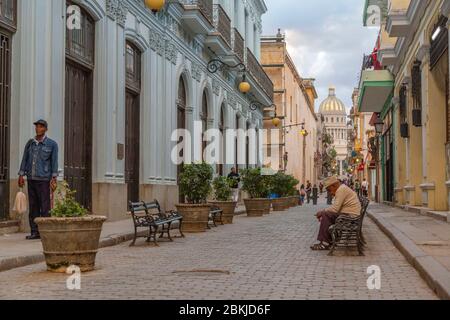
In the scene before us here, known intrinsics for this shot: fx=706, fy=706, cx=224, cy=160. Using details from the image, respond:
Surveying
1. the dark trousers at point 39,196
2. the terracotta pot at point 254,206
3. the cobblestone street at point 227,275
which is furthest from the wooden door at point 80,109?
the terracotta pot at point 254,206

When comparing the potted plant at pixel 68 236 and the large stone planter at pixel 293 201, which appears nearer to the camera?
the potted plant at pixel 68 236

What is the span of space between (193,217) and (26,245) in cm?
563

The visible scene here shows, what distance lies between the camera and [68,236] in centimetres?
852

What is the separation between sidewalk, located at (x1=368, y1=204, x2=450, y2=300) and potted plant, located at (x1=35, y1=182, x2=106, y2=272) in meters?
3.99

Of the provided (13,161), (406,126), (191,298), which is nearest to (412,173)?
(406,126)

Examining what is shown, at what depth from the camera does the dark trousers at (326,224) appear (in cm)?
1130

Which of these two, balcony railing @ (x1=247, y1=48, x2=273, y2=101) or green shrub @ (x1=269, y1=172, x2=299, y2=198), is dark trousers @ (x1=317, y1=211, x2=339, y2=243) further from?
balcony railing @ (x1=247, y1=48, x2=273, y2=101)

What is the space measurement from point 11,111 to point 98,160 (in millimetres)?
3897

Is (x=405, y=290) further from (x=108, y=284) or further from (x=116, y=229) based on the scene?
(x=116, y=229)

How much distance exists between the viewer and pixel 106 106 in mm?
16625

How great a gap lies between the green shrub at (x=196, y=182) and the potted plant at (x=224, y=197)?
2.46 metres

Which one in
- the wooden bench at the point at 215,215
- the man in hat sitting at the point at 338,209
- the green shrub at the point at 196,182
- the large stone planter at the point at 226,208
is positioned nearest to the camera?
the man in hat sitting at the point at 338,209

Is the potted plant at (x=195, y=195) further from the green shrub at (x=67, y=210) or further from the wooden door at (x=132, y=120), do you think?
the green shrub at (x=67, y=210)

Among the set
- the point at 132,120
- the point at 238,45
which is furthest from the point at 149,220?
the point at 238,45
